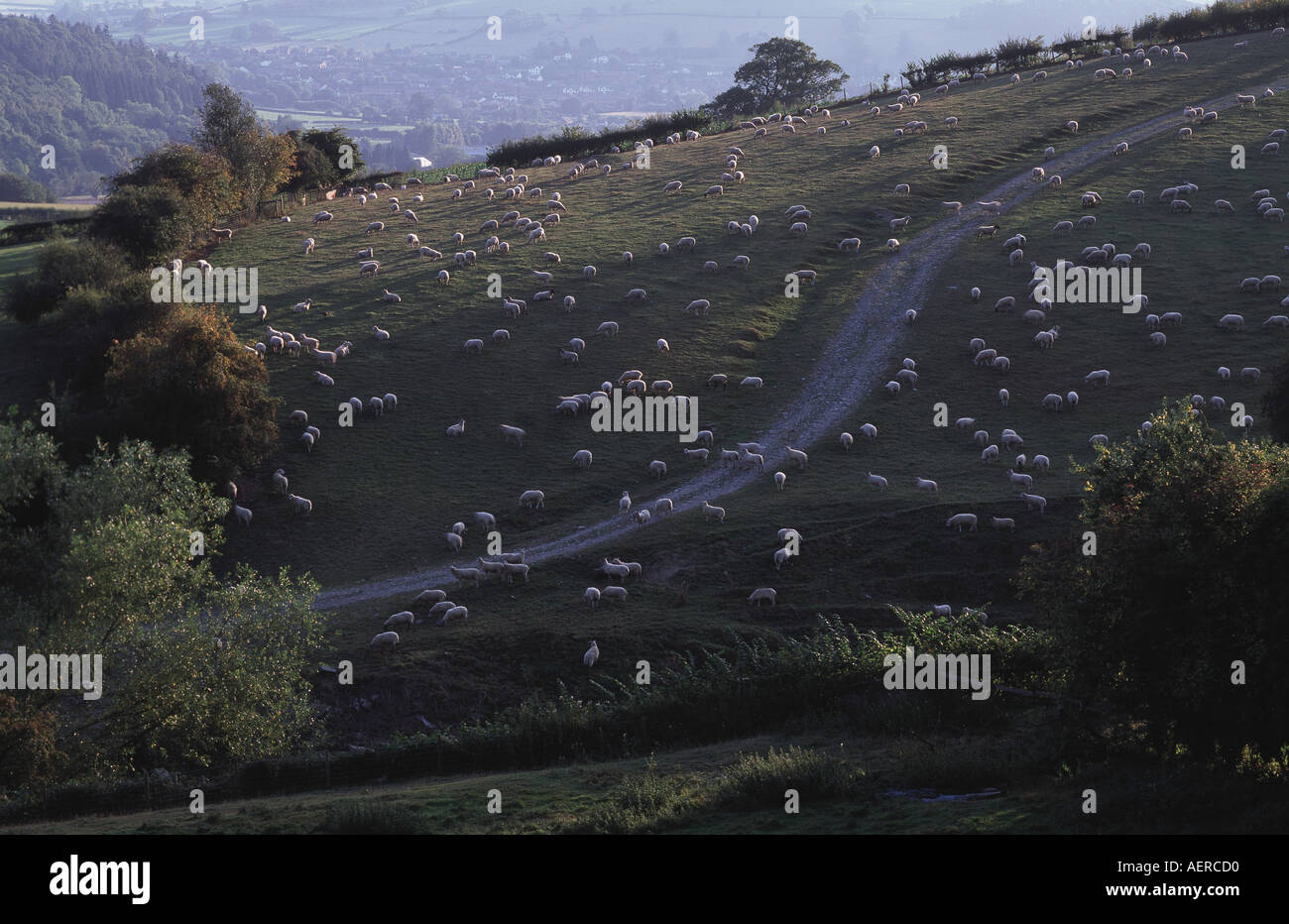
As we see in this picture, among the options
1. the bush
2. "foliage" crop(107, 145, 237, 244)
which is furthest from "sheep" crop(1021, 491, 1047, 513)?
"foliage" crop(107, 145, 237, 244)

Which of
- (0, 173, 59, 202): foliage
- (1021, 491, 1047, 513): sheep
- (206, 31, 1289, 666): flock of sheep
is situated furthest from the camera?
(0, 173, 59, 202): foliage

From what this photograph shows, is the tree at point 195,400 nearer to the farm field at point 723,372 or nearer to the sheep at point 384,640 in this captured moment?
the farm field at point 723,372

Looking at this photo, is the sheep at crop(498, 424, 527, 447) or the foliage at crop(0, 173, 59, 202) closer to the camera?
the sheep at crop(498, 424, 527, 447)

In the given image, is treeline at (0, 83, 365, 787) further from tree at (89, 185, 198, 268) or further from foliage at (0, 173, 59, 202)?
foliage at (0, 173, 59, 202)

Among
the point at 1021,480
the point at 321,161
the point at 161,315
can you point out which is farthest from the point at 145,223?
the point at 1021,480

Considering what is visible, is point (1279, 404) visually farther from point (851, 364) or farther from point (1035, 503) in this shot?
point (851, 364)

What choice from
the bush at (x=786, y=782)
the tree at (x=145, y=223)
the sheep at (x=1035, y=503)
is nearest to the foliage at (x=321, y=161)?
the tree at (x=145, y=223)

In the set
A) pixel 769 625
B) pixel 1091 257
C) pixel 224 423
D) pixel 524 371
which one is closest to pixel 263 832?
pixel 769 625
